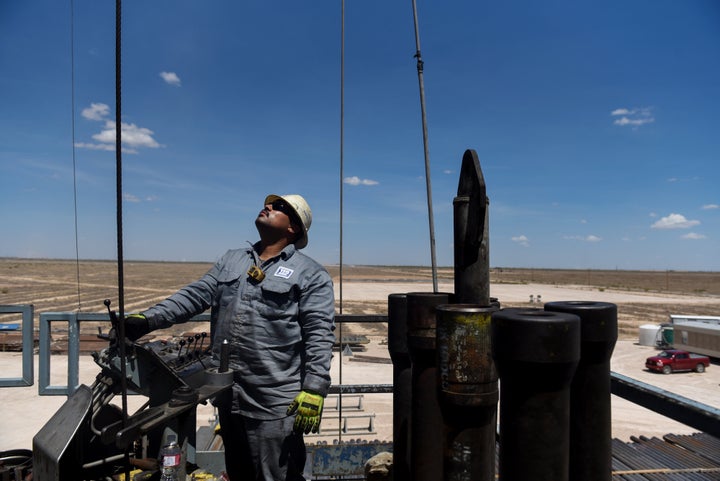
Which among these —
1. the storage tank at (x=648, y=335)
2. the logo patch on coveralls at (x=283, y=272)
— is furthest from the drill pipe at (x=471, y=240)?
the storage tank at (x=648, y=335)

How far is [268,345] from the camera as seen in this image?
2688 millimetres

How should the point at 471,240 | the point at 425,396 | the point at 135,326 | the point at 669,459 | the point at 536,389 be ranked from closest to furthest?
the point at 536,389, the point at 471,240, the point at 425,396, the point at 135,326, the point at 669,459

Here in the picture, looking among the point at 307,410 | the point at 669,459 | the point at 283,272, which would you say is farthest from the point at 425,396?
the point at 669,459

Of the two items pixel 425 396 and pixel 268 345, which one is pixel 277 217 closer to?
pixel 268 345

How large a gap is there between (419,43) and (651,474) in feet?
12.2

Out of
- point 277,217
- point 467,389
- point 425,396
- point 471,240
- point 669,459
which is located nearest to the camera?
point 467,389

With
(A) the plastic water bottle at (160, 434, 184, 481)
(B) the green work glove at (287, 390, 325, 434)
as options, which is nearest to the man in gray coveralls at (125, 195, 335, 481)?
(B) the green work glove at (287, 390, 325, 434)

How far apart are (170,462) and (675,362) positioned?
17093 mm

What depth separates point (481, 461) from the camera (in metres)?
1.60

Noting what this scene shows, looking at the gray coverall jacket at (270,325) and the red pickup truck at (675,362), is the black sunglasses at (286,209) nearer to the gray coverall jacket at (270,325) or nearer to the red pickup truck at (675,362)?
the gray coverall jacket at (270,325)

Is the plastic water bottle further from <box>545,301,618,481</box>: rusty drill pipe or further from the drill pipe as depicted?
<box>545,301,618,481</box>: rusty drill pipe

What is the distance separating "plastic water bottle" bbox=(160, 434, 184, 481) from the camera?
2.06m

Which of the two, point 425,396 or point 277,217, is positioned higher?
point 277,217

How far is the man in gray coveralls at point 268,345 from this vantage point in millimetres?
2607
